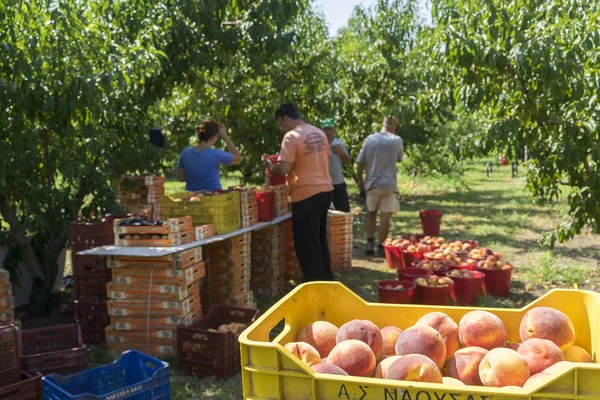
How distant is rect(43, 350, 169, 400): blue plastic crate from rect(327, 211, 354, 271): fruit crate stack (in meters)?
4.46

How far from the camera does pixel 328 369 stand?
1987mm

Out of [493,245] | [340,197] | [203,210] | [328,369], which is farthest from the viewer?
[493,245]

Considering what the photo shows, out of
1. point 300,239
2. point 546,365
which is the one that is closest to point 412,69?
point 300,239

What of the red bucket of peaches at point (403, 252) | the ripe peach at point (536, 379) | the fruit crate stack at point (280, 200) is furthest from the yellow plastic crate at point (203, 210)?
the ripe peach at point (536, 379)

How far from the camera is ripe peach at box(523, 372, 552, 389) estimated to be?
1794 millimetres

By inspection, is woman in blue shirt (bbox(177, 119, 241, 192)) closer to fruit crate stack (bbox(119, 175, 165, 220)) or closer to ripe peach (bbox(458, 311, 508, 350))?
fruit crate stack (bbox(119, 175, 165, 220))

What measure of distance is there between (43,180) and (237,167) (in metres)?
4.76

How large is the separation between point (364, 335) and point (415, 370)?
33cm

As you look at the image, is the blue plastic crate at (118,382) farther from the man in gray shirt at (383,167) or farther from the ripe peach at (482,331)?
the man in gray shirt at (383,167)

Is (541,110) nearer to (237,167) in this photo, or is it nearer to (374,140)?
(374,140)

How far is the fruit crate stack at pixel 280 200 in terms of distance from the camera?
7.39 metres

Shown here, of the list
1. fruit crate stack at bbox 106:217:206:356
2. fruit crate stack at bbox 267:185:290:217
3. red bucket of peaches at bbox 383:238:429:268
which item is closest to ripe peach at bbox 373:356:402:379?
fruit crate stack at bbox 106:217:206:356

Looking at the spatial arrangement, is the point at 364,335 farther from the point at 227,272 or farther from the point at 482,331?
the point at 227,272

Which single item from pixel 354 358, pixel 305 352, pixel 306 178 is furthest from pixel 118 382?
pixel 306 178
